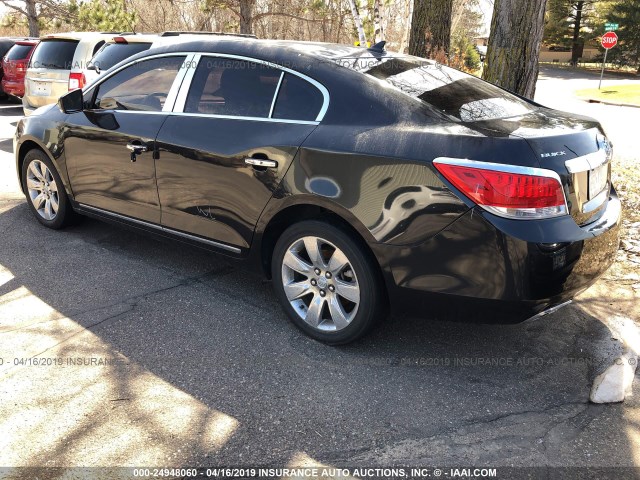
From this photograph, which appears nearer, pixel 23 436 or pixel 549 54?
pixel 23 436

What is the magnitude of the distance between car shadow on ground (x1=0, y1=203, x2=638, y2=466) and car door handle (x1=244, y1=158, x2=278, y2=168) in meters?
0.74

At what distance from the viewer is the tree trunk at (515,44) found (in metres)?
5.84

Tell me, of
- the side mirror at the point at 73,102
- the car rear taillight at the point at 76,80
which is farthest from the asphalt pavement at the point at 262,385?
the car rear taillight at the point at 76,80

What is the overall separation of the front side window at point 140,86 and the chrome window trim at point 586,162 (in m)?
2.71

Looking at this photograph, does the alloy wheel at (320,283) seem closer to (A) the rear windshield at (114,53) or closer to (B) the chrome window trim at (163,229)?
(B) the chrome window trim at (163,229)

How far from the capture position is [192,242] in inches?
167

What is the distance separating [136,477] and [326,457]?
0.82m

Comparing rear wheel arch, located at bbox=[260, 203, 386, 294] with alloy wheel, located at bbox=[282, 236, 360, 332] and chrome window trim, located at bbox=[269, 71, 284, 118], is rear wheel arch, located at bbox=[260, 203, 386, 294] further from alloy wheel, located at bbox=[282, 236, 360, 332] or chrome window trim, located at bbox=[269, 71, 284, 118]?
chrome window trim, located at bbox=[269, 71, 284, 118]

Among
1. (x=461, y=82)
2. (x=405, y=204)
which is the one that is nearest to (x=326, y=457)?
(x=405, y=204)

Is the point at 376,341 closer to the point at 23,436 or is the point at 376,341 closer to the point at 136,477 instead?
the point at 136,477

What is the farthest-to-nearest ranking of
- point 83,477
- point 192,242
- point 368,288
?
1. point 192,242
2. point 368,288
3. point 83,477

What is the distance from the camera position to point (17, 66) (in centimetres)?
1375

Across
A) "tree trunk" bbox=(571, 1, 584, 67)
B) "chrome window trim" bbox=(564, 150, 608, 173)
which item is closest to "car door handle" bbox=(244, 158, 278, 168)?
"chrome window trim" bbox=(564, 150, 608, 173)

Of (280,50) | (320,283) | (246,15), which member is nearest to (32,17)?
(246,15)
